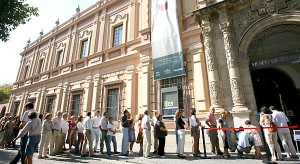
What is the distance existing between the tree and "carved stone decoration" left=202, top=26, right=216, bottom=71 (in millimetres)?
8921

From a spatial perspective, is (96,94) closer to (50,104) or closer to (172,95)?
(172,95)

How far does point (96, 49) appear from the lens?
43.6 feet

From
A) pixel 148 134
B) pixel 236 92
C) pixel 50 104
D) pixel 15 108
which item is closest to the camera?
pixel 148 134

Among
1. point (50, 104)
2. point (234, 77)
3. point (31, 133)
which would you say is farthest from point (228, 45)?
point (50, 104)

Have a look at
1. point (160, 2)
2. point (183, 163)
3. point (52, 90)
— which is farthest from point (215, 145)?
point (52, 90)

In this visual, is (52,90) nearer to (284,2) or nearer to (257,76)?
(257,76)

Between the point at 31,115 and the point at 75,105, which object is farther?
the point at 75,105

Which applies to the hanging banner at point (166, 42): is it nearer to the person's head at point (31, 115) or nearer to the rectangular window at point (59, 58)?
the person's head at point (31, 115)

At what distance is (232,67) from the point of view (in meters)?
7.25

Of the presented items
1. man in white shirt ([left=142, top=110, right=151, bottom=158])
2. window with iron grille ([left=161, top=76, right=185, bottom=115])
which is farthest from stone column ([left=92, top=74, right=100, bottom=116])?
man in white shirt ([left=142, top=110, right=151, bottom=158])

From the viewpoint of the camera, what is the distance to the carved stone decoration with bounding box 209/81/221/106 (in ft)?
23.5

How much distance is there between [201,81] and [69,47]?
12.5 m

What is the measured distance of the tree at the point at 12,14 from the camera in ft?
25.5

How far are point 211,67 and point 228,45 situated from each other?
1.20m
